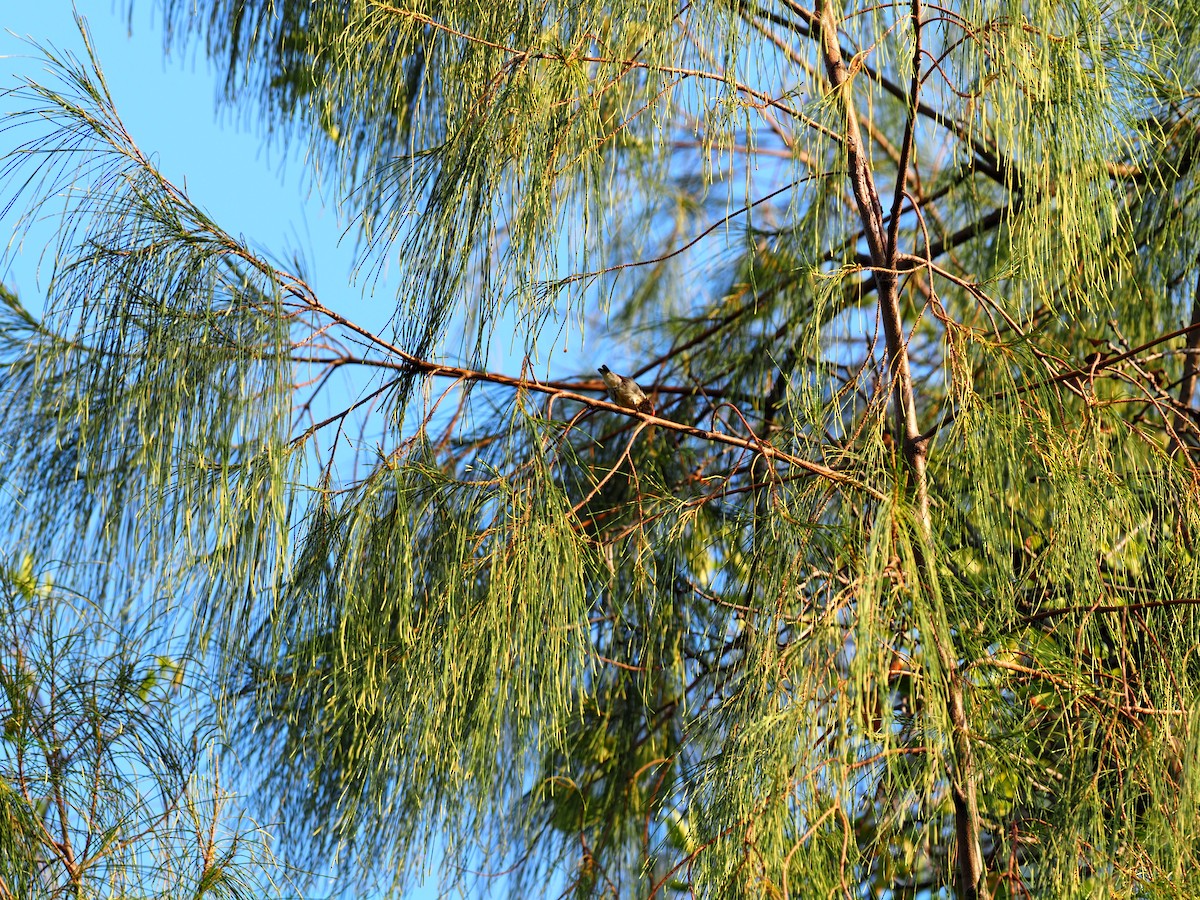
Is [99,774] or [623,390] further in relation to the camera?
[623,390]

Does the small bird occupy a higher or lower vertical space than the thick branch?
higher

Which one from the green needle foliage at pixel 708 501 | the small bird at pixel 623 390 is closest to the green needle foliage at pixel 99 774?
the green needle foliage at pixel 708 501

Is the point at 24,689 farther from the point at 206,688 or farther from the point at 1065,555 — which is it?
the point at 1065,555

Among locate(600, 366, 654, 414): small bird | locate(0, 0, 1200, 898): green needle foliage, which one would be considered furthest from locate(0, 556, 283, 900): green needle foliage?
locate(600, 366, 654, 414): small bird

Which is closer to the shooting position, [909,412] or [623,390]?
[909,412]

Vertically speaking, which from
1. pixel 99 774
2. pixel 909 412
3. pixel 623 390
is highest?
pixel 623 390

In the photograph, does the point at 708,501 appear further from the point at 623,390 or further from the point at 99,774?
the point at 99,774

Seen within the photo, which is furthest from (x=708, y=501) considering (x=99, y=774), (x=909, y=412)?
(x=99, y=774)

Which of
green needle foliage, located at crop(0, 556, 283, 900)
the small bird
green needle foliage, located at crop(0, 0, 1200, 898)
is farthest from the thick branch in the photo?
green needle foliage, located at crop(0, 556, 283, 900)

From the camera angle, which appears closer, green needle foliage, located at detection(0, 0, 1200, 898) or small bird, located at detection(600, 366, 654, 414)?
green needle foliage, located at detection(0, 0, 1200, 898)

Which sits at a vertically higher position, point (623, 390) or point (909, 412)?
point (623, 390)

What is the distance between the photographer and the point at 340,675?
5.16 ft

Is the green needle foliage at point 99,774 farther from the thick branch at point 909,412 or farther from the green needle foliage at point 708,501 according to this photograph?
the thick branch at point 909,412

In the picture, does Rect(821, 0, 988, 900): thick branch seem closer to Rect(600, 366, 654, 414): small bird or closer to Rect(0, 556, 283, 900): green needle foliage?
Rect(600, 366, 654, 414): small bird
